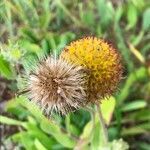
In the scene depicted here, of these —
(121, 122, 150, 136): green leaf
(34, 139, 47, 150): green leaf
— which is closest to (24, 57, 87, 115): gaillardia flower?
(34, 139, 47, 150): green leaf

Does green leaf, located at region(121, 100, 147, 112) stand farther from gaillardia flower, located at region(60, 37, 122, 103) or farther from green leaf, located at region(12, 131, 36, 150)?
gaillardia flower, located at region(60, 37, 122, 103)

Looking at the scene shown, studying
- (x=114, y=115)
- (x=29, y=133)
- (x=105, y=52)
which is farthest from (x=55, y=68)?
(x=114, y=115)

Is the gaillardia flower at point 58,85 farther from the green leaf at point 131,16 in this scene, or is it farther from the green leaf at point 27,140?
the green leaf at point 131,16

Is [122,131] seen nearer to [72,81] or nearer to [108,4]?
[108,4]

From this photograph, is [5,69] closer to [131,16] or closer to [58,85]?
[58,85]

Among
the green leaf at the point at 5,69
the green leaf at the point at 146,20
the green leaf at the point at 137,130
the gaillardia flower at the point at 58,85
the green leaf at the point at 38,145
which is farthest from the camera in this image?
the green leaf at the point at 146,20

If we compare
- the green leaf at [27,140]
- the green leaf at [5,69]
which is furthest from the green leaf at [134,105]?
the green leaf at [5,69]
